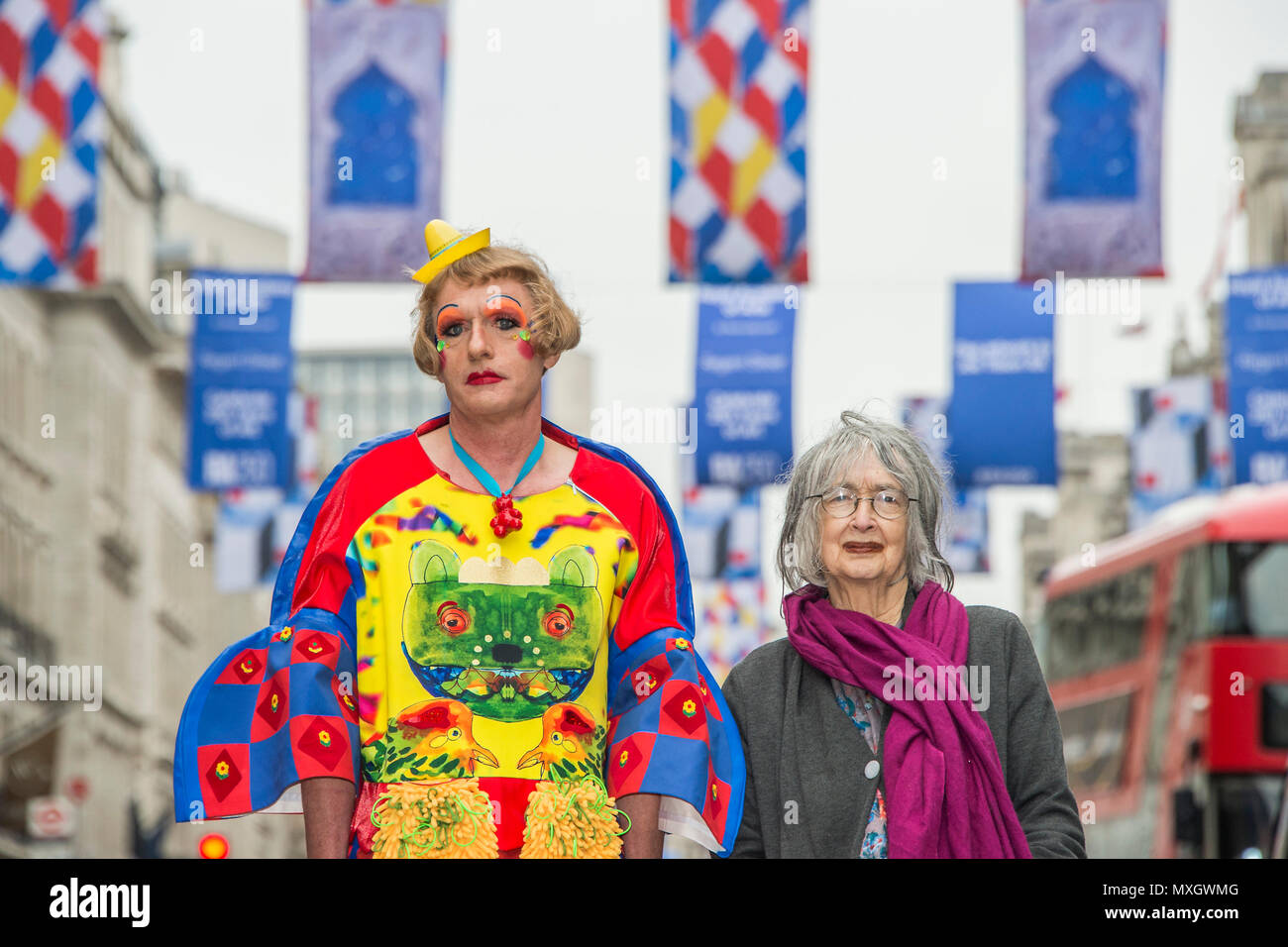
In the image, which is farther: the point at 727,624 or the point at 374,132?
the point at 727,624

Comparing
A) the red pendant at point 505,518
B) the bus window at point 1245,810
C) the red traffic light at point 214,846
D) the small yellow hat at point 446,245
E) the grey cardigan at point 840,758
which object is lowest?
the bus window at point 1245,810

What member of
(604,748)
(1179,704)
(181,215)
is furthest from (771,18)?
(181,215)

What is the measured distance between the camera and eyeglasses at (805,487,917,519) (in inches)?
152

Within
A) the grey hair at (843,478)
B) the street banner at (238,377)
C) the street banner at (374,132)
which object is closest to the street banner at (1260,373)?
the street banner at (374,132)

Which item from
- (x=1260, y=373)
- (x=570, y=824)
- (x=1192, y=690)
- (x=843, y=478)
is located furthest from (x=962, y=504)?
(x=570, y=824)

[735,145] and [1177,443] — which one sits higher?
[735,145]

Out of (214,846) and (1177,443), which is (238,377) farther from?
(214,846)

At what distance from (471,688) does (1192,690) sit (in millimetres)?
10866

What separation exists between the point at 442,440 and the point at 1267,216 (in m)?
40.0

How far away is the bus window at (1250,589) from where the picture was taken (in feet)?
43.4

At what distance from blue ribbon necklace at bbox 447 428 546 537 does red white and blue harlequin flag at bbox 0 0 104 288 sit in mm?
8347

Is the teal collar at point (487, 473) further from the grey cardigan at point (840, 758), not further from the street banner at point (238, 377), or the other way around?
the street banner at point (238, 377)

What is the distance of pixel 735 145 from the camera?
1181 cm

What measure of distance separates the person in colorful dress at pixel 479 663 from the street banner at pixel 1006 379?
10417mm
